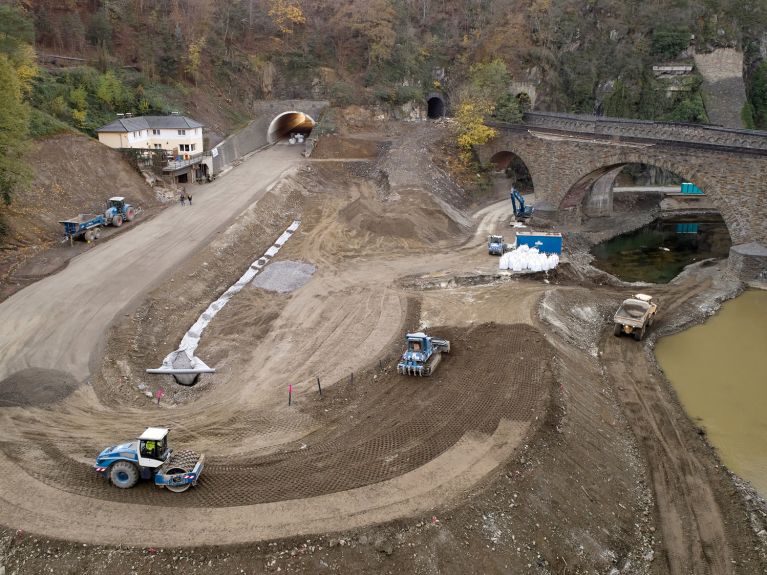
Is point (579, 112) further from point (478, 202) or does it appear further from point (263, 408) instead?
point (263, 408)

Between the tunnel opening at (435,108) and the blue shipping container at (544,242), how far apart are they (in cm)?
3531

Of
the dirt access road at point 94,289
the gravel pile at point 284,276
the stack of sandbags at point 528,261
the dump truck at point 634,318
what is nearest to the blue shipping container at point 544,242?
the stack of sandbags at point 528,261

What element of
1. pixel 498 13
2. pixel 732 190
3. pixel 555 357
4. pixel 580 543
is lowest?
pixel 580 543

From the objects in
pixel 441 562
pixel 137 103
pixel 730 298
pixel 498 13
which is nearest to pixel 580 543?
pixel 441 562

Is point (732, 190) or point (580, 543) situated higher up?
point (732, 190)

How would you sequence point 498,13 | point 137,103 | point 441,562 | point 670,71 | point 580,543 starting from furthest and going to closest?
point 498,13
point 670,71
point 137,103
point 580,543
point 441,562

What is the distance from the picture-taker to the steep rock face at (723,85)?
61.5m

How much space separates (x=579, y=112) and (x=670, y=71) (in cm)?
1007

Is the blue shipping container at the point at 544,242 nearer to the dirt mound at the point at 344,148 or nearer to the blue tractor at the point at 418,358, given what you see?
the blue tractor at the point at 418,358

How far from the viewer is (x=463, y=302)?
32.2m

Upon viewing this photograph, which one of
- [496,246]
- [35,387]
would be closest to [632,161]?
[496,246]

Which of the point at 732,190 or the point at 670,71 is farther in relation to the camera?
the point at 670,71

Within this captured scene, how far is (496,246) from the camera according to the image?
39406mm

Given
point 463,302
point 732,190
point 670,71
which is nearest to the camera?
point 463,302
